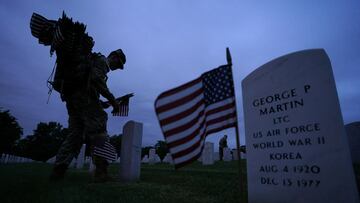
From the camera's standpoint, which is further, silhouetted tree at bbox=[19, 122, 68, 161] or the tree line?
silhouetted tree at bbox=[19, 122, 68, 161]

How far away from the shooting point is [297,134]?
265cm

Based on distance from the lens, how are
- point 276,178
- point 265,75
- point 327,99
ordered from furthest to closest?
point 265,75, point 276,178, point 327,99

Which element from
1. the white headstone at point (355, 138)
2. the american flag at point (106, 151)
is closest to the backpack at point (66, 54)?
the american flag at point (106, 151)

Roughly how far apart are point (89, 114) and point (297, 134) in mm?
4111

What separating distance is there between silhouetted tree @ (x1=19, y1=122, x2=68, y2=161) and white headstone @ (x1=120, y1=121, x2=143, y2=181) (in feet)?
204

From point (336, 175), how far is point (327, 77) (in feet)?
3.62

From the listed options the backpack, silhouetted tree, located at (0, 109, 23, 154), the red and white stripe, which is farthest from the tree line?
the red and white stripe

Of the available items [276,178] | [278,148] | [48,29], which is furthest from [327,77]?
[48,29]

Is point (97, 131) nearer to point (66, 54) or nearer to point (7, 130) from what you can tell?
point (66, 54)

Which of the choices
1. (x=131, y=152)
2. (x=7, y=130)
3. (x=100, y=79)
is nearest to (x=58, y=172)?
(x=131, y=152)

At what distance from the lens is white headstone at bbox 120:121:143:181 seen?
17.0ft

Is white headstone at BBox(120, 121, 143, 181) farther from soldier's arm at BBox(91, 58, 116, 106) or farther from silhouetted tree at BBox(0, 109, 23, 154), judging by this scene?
silhouetted tree at BBox(0, 109, 23, 154)

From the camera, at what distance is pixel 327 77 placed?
252 cm

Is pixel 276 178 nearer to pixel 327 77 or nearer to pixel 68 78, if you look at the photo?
pixel 327 77
